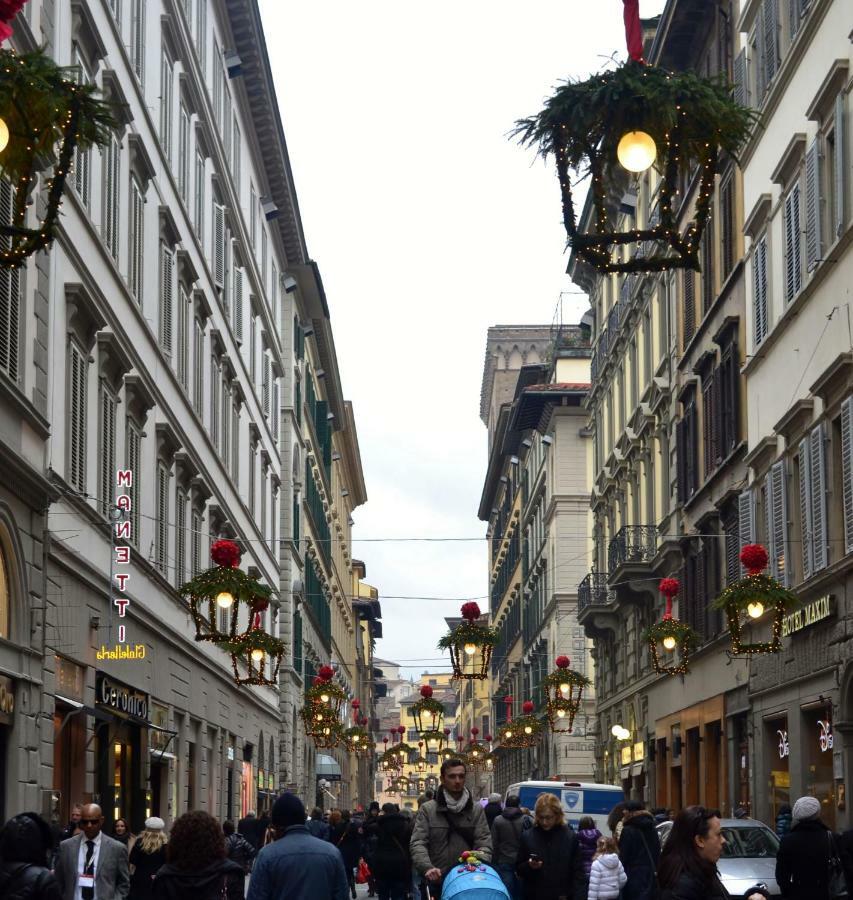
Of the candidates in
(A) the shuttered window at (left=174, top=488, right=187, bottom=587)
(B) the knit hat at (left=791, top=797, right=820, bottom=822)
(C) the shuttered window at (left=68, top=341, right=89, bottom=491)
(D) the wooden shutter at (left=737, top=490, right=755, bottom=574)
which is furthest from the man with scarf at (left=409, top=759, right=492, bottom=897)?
(A) the shuttered window at (left=174, top=488, right=187, bottom=587)

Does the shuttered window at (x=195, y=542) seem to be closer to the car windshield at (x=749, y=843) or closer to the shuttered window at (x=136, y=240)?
the shuttered window at (x=136, y=240)

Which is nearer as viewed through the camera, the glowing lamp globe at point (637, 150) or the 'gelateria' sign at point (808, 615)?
the glowing lamp globe at point (637, 150)

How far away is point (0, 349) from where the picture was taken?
19.8m

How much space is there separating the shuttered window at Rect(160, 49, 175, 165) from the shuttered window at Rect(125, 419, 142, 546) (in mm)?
5931

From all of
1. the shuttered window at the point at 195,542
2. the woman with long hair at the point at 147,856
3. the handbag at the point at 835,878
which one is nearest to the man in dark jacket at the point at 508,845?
the woman with long hair at the point at 147,856

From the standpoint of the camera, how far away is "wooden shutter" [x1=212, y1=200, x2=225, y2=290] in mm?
41094

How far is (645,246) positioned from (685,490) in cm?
700

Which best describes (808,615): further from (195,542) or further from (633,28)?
(633,28)

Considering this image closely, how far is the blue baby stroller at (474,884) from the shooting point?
12.4m

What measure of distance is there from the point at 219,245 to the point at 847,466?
1973 centimetres

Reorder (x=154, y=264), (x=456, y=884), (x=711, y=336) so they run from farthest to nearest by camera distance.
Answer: (x=711, y=336)
(x=154, y=264)
(x=456, y=884)

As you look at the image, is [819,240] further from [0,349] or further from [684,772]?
[684,772]

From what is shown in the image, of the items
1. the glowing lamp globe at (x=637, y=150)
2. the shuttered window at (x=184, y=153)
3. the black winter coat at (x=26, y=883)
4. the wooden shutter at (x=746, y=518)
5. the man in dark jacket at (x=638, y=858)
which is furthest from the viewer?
the shuttered window at (x=184, y=153)

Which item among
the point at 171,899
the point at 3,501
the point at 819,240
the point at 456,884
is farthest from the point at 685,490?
the point at 171,899
